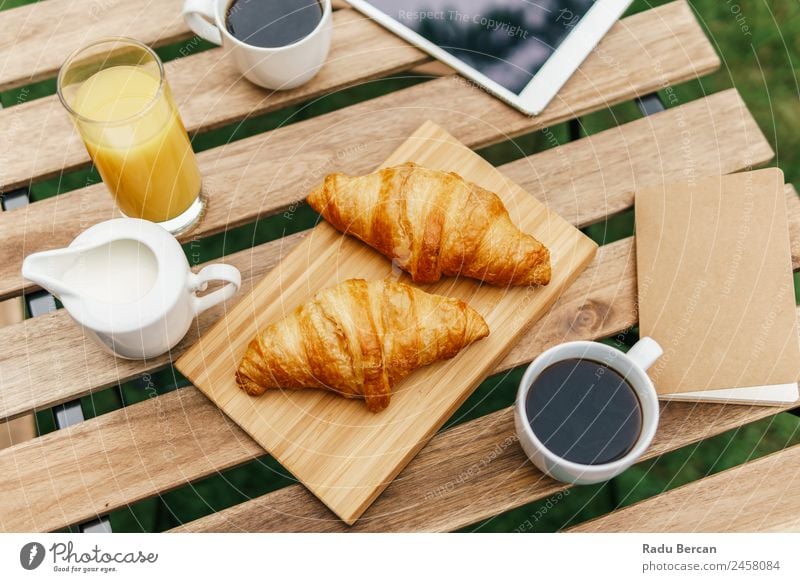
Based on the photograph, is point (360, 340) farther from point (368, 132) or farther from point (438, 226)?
point (368, 132)

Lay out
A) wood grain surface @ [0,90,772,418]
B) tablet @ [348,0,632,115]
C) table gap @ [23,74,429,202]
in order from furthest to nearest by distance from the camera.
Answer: table gap @ [23,74,429,202] < tablet @ [348,0,632,115] < wood grain surface @ [0,90,772,418]

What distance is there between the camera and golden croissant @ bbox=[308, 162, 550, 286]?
871 mm

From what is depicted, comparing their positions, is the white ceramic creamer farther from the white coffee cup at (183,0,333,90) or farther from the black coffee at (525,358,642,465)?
the black coffee at (525,358,642,465)

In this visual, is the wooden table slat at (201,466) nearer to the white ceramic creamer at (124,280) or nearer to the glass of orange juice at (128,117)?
the white ceramic creamer at (124,280)

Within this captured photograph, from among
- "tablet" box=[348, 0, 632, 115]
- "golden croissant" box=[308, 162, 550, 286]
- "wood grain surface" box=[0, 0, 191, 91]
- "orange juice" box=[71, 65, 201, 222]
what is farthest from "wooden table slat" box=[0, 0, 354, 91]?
"golden croissant" box=[308, 162, 550, 286]

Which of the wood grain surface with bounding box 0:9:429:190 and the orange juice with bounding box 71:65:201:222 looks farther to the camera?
the wood grain surface with bounding box 0:9:429:190

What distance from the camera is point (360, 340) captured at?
82cm

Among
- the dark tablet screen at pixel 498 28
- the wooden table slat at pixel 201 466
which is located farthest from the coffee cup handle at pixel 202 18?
the wooden table slat at pixel 201 466

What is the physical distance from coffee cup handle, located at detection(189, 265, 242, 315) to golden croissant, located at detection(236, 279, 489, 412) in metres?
0.06

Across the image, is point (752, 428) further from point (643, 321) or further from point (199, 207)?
point (199, 207)

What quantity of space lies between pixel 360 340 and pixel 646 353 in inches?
11.8

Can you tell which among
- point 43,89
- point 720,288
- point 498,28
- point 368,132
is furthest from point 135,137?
point 43,89

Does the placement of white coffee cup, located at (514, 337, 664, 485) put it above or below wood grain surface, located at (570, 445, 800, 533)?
above
